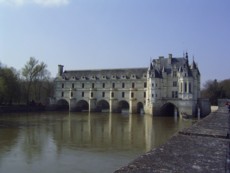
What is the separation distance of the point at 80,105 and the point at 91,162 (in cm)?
4953

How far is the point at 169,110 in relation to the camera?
51875mm

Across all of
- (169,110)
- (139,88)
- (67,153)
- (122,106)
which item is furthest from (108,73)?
(67,153)

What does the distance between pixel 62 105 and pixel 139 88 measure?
18.8 meters

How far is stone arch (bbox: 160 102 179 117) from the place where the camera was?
49672mm

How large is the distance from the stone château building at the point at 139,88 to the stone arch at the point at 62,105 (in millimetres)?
226

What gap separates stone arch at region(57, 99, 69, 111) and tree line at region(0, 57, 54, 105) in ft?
15.0

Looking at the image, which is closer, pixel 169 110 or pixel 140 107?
pixel 169 110

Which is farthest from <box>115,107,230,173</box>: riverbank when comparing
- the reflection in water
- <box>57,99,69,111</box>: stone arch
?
<box>57,99,69,111</box>: stone arch

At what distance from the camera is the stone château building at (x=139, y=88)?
48.5 meters

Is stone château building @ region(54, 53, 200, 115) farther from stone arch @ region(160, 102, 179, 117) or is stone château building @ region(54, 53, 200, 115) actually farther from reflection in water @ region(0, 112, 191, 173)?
reflection in water @ region(0, 112, 191, 173)

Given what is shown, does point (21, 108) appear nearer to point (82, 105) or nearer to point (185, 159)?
point (82, 105)

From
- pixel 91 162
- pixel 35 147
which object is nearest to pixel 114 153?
pixel 91 162

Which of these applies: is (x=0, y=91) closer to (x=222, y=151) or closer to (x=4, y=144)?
(x=4, y=144)

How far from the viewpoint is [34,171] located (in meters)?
12.6
